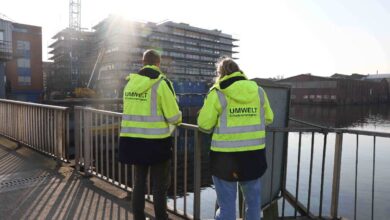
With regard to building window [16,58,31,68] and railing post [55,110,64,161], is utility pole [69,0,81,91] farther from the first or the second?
railing post [55,110,64,161]

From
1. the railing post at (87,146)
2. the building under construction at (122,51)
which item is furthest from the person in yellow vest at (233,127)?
the building under construction at (122,51)

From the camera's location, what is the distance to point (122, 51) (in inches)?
3875

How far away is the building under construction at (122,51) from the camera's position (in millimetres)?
96188

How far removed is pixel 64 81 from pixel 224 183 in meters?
95.6

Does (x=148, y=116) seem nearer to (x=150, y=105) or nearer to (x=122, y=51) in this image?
(x=150, y=105)

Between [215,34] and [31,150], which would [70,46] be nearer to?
[215,34]

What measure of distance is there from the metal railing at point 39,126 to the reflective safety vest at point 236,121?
419 cm

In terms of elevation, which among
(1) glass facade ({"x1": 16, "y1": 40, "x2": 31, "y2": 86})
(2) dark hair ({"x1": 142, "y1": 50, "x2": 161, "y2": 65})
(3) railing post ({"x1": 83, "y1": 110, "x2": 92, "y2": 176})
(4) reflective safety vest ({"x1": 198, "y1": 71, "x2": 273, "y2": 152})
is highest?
(1) glass facade ({"x1": 16, "y1": 40, "x2": 31, "y2": 86})

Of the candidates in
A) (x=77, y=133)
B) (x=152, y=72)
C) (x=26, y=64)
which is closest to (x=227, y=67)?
(x=152, y=72)

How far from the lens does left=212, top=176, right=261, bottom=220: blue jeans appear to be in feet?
8.96

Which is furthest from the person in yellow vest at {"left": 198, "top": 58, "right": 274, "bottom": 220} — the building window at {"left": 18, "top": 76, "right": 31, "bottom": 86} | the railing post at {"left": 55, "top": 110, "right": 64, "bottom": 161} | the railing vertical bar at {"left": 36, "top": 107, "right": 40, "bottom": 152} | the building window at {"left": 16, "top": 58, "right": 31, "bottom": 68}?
the building window at {"left": 18, "top": 76, "right": 31, "bottom": 86}

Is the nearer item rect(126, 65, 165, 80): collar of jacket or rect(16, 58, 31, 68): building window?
rect(126, 65, 165, 80): collar of jacket

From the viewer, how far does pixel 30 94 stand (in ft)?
174

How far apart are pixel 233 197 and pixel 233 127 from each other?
2.17 ft
